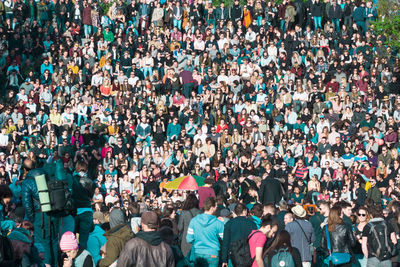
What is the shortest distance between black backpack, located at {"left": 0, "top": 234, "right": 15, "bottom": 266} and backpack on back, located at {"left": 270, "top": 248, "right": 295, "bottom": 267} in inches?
130

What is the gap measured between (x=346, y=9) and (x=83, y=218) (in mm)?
23706

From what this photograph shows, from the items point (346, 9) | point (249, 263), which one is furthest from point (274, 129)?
point (249, 263)

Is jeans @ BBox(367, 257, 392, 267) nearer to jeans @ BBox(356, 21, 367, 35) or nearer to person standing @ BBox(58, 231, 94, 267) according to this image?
person standing @ BBox(58, 231, 94, 267)

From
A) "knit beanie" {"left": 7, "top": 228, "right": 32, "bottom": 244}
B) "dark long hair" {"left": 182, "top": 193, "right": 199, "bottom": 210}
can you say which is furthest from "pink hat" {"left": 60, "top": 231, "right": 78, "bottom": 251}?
"dark long hair" {"left": 182, "top": 193, "right": 199, "bottom": 210}

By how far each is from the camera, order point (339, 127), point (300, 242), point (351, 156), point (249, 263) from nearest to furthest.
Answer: point (249, 263) < point (300, 242) < point (351, 156) < point (339, 127)

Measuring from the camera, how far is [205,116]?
1069 inches

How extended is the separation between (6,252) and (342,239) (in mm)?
5539

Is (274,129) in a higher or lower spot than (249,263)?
lower

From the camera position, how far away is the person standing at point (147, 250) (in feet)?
29.0

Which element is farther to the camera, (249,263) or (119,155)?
(119,155)

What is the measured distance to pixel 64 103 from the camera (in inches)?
1107

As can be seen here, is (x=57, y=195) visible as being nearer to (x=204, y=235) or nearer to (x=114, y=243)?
(x=114, y=243)

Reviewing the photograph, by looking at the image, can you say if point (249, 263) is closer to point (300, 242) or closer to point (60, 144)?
point (300, 242)

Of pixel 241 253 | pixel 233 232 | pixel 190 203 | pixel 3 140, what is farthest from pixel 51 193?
pixel 3 140
